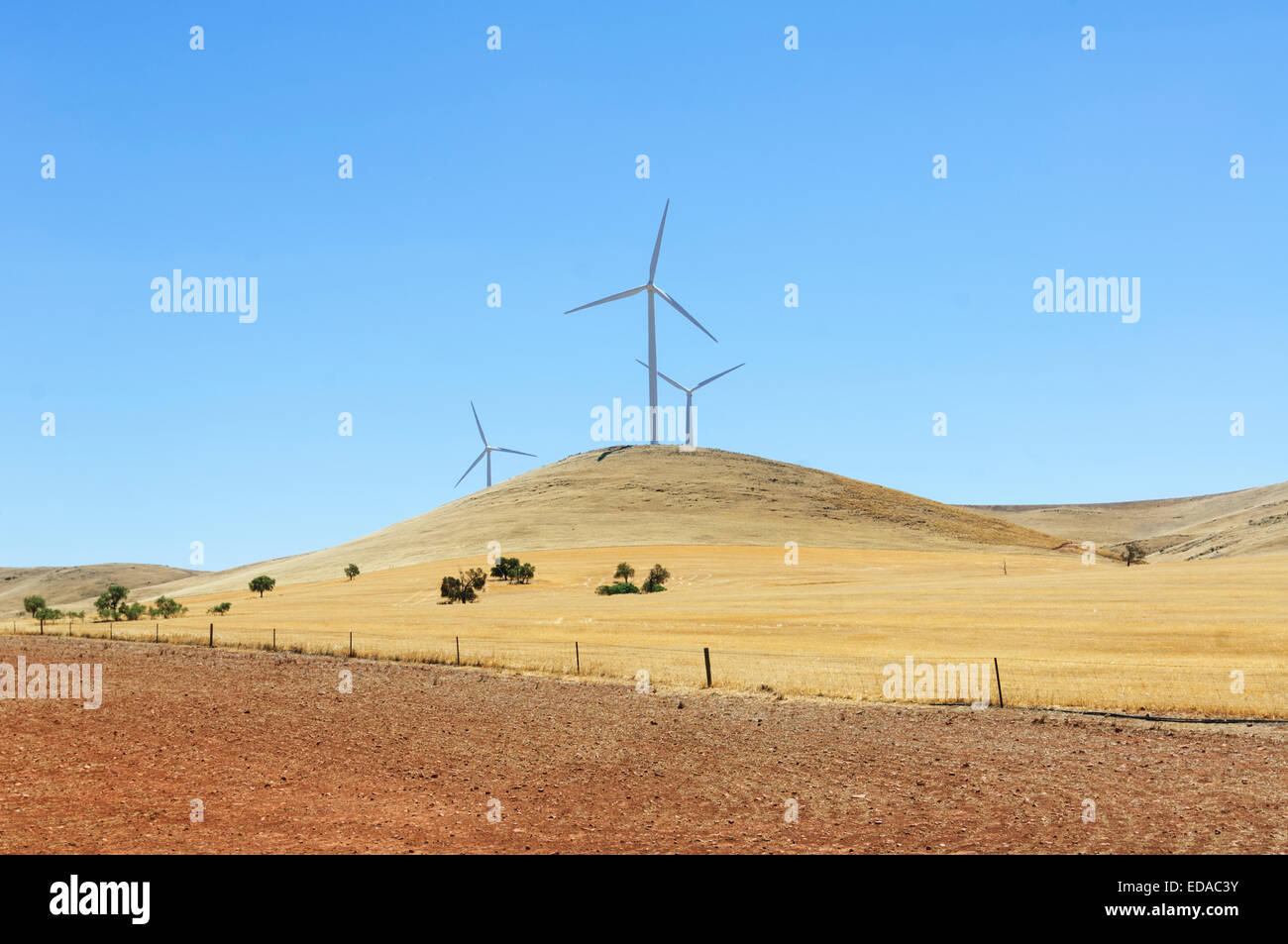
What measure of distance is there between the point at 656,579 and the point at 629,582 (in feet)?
8.56

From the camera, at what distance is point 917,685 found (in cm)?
3172

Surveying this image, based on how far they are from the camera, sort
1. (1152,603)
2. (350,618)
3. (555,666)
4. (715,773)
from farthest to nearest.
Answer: (350,618)
(1152,603)
(555,666)
(715,773)

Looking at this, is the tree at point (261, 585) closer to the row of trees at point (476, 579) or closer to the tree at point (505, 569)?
the row of trees at point (476, 579)

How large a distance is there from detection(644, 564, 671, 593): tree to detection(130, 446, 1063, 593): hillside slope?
1162 inches

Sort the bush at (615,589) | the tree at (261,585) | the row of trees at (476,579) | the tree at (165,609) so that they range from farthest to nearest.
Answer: the tree at (261,585) < the bush at (615,589) < the row of trees at (476,579) < the tree at (165,609)

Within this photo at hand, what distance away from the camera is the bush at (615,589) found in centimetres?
8644

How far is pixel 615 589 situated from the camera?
86.8 m

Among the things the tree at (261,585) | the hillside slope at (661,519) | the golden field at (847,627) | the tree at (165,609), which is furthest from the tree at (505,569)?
the tree at (165,609)

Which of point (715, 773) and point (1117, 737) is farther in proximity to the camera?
point (1117, 737)

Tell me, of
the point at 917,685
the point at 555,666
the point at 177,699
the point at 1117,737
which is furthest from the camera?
the point at 555,666

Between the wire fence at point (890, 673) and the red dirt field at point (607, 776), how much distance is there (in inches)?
107
